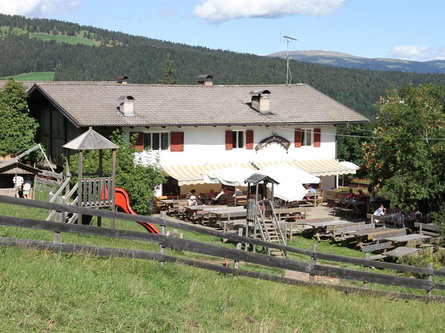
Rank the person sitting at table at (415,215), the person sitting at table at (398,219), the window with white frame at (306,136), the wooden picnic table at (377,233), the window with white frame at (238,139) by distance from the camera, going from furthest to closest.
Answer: the window with white frame at (306,136), the window with white frame at (238,139), the person sitting at table at (415,215), the person sitting at table at (398,219), the wooden picnic table at (377,233)

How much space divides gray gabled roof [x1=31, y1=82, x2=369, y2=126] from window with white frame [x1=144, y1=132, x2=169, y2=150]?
751 mm

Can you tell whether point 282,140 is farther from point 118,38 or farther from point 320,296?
point 118,38

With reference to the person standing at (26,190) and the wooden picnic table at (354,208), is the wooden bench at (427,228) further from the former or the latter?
the person standing at (26,190)

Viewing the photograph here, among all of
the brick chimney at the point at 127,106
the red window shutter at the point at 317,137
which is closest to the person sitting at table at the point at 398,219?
the red window shutter at the point at 317,137

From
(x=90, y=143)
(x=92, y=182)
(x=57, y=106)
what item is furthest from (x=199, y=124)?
(x=90, y=143)

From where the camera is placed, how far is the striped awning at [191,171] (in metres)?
26.8

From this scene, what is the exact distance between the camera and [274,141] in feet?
102

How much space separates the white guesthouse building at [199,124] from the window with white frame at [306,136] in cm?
5

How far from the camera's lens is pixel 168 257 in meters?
9.54

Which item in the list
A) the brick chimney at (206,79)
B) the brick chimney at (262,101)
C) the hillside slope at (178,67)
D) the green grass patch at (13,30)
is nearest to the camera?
the brick chimney at (262,101)

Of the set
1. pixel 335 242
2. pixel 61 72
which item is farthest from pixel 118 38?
pixel 335 242

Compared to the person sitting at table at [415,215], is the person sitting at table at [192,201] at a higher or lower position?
higher

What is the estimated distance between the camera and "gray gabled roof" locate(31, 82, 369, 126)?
90.8ft

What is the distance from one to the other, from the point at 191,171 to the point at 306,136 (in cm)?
715
